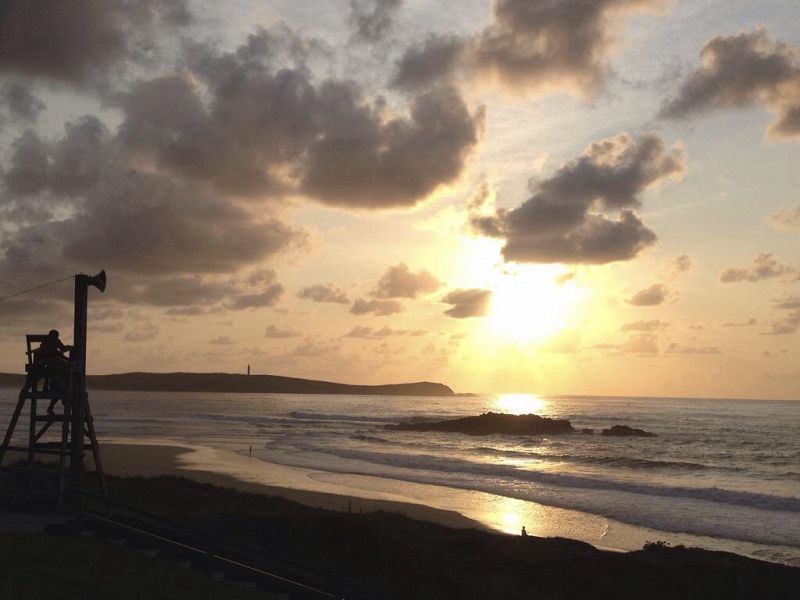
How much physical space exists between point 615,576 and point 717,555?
173 inches

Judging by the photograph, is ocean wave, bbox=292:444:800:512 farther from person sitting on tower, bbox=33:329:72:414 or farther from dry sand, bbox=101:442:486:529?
person sitting on tower, bbox=33:329:72:414

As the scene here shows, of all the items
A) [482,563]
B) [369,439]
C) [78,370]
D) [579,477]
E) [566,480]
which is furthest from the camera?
[369,439]

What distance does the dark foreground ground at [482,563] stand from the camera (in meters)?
15.8

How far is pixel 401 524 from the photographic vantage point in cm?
2177

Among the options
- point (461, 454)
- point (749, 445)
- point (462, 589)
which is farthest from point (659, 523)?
point (749, 445)

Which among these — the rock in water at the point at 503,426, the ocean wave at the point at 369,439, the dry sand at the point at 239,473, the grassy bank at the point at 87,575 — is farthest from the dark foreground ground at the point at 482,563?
the rock in water at the point at 503,426

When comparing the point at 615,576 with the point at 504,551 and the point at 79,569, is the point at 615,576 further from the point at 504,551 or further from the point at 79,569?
the point at 79,569

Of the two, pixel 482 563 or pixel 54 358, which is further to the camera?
pixel 482 563

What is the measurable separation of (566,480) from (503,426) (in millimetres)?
44680

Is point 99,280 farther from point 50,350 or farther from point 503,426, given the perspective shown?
point 503,426

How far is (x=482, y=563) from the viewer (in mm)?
17578

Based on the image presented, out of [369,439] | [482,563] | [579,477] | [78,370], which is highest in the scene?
[78,370]

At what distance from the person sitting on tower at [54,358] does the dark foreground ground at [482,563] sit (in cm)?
476

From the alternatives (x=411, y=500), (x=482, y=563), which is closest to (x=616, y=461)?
(x=411, y=500)
